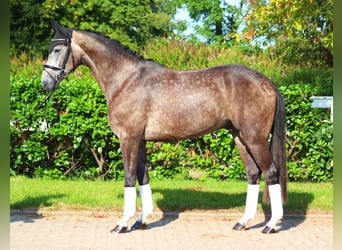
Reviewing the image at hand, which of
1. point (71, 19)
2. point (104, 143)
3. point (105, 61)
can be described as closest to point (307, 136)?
point (104, 143)

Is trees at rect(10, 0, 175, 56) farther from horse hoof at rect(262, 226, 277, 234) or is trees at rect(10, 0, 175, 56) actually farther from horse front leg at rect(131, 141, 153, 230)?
horse hoof at rect(262, 226, 277, 234)

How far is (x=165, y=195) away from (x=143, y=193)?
1.74 metres

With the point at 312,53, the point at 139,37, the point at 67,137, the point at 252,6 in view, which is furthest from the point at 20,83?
the point at 139,37

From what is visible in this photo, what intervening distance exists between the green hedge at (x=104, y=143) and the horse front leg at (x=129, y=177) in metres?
3.73

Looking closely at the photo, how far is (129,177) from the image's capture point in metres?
6.27

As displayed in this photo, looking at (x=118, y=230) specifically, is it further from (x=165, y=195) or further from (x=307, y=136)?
(x=307, y=136)

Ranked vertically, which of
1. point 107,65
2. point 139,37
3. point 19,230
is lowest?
point 19,230

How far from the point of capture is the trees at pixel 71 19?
97.7 feet

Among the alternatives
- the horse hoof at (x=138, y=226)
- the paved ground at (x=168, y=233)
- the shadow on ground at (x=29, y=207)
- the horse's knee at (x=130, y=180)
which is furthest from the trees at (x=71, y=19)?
the horse's knee at (x=130, y=180)

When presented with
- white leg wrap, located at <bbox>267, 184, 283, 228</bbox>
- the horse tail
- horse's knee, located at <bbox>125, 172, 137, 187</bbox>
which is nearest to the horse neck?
horse's knee, located at <bbox>125, 172, 137, 187</bbox>

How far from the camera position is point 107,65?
6496 mm

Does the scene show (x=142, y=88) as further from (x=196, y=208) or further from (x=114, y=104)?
(x=196, y=208)

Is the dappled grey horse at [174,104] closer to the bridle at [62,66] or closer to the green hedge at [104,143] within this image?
the bridle at [62,66]

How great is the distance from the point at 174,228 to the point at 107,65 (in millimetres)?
2204
